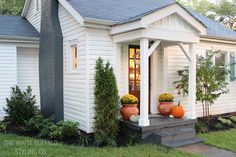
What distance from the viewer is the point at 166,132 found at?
718cm

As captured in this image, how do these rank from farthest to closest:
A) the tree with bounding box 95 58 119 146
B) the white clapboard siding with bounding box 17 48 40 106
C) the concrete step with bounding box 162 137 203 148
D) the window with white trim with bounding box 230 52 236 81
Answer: the window with white trim with bounding box 230 52 236 81, the white clapboard siding with bounding box 17 48 40 106, the tree with bounding box 95 58 119 146, the concrete step with bounding box 162 137 203 148

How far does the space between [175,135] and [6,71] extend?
616cm

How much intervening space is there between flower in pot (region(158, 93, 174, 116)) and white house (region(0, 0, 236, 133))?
0.48 meters

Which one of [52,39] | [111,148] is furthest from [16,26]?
[111,148]

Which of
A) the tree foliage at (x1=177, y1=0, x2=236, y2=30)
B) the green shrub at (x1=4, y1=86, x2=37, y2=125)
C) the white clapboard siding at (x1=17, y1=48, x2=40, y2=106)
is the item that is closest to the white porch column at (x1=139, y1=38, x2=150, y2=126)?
the green shrub at (x1=4, y1=86, x2=37, y2=125)

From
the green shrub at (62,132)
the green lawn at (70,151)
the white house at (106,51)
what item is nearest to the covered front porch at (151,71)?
the white house at (106,51)

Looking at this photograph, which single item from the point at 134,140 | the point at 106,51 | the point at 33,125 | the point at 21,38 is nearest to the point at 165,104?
the point at 134,140

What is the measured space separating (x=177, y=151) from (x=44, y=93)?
5249 mm

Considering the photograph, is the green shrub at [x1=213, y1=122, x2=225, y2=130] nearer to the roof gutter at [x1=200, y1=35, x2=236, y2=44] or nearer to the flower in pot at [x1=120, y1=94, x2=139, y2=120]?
the flower in pot at [x1=120, y1=94, x2=139, y2=120]

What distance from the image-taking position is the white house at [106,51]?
720 cm

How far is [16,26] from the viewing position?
1095cm

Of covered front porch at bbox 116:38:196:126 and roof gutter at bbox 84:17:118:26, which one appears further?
covered front porch at bbox 116:38:196:126

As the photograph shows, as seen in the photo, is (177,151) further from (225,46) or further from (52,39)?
(225,46)

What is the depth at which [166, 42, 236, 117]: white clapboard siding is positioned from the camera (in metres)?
9.42
